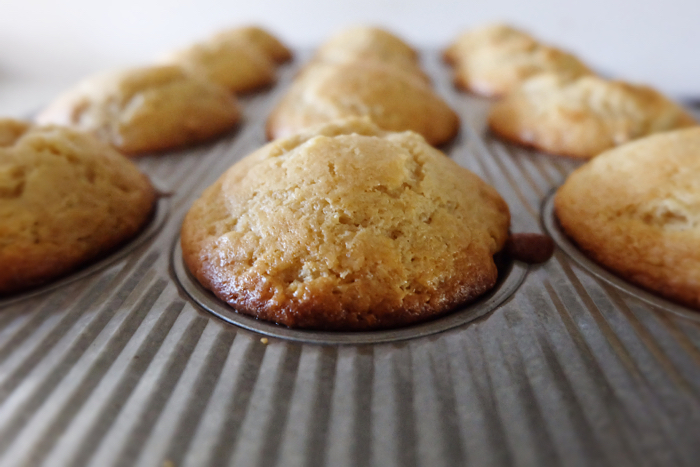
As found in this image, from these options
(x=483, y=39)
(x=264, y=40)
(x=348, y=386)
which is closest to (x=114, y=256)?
(x=348, y=386)

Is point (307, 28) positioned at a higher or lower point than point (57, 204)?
lower

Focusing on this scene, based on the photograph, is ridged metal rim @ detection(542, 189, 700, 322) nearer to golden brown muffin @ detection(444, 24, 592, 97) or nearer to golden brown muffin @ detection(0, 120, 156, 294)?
golden brown muffin @ detection(0, 120, 156, 294)

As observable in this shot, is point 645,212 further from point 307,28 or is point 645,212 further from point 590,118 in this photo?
point 307,28

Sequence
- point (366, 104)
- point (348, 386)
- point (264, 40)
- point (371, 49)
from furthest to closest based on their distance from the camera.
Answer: point (264, 40) → point (371, 49) → point (366, 104) → point (348, 386)

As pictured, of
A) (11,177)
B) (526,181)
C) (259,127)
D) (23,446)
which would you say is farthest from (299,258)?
(259,127)

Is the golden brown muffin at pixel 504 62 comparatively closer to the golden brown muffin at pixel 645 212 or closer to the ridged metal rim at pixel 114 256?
the golden brown muffin at pixel 645 212

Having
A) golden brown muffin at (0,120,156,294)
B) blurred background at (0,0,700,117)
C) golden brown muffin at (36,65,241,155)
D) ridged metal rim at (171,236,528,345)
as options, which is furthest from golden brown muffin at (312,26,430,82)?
ridged metal rim at (171,236,528,345)

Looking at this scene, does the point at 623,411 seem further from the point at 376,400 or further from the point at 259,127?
the point at 259,127
